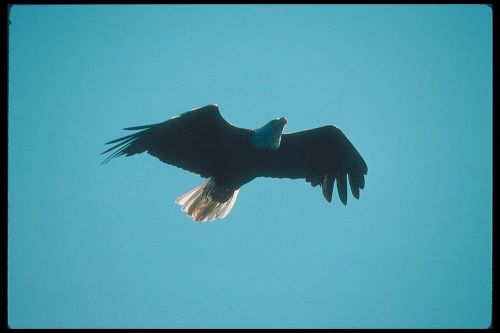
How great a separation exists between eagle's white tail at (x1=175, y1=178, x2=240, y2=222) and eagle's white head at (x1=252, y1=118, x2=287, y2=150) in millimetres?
1347

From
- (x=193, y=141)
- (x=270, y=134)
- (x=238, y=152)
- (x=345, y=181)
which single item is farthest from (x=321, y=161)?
(x=193, y=141)

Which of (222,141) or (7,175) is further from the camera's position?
(222,141)

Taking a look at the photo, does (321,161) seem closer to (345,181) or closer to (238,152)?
(345,181)

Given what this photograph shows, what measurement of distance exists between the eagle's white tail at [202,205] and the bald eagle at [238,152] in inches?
0.6

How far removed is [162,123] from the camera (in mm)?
6113

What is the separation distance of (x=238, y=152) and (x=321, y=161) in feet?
4.20

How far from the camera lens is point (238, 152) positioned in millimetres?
6633

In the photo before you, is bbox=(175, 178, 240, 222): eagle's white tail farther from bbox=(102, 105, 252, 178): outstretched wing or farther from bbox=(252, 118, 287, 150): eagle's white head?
bbox=(252, 118, 287, 150): eagle's white head
